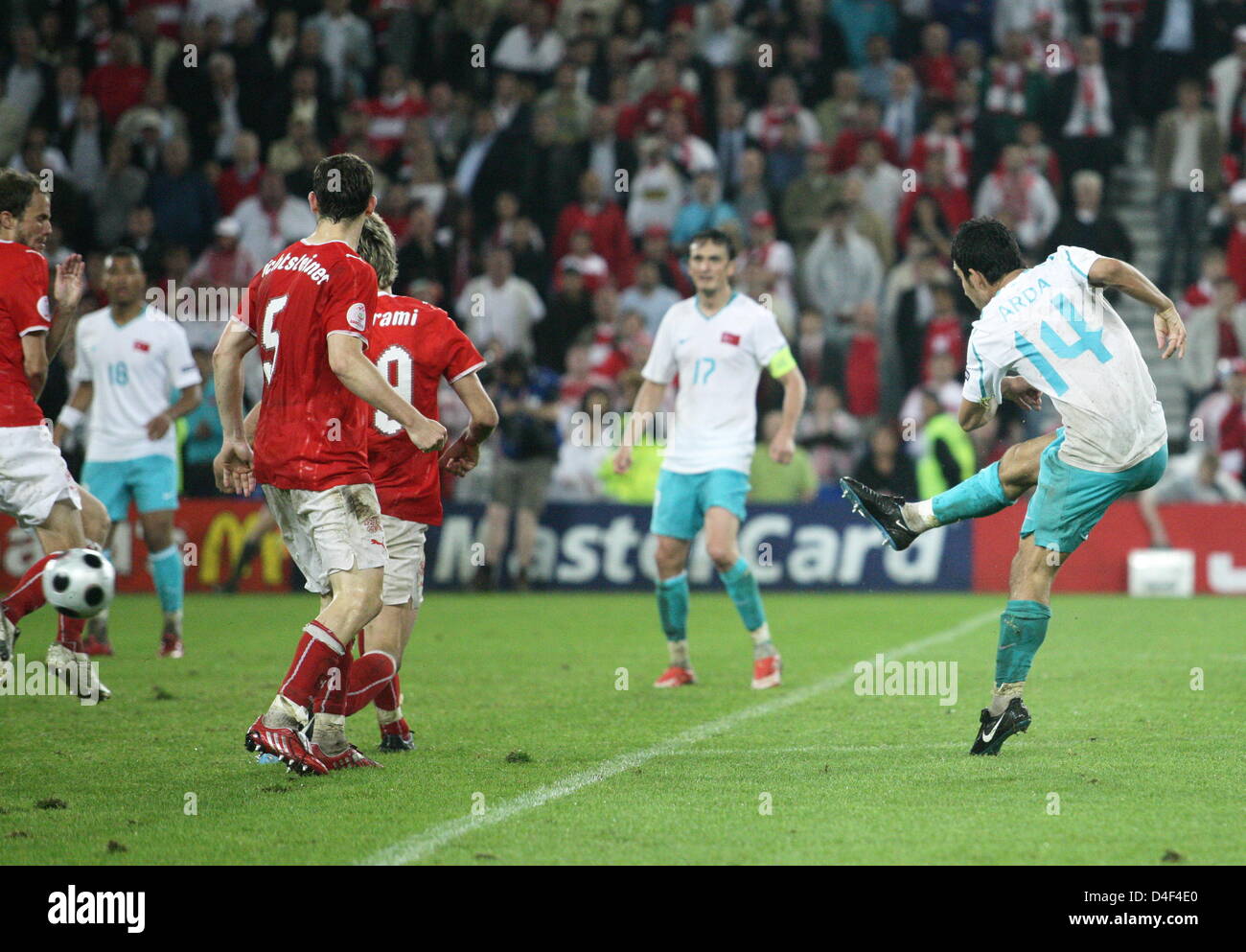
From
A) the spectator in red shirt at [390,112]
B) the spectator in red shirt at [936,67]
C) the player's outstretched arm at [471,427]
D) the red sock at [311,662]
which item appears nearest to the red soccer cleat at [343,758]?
the red sock at [311,662]

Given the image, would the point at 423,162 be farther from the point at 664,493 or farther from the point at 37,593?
the point at 37,593

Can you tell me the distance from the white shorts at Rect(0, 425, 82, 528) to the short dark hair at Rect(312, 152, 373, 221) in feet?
8.37

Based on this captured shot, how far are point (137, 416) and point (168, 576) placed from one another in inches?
44.4

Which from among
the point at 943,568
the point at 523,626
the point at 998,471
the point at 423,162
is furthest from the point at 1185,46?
the point at 998,471

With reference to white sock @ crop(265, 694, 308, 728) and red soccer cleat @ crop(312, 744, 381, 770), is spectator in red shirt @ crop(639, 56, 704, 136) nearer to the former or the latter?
red soccer cleat @ crop(312, 744, 381, 770)

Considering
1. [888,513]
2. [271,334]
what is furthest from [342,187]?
[888,513]

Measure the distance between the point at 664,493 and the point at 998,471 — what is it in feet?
10.6

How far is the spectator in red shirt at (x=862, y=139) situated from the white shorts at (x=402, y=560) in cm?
1379

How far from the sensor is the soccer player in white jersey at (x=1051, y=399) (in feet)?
21.8

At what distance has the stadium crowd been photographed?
18031mm

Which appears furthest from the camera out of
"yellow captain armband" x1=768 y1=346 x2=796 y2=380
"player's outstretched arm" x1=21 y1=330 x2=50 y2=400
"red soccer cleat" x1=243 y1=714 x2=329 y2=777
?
"yellow captain armband" x1=768 y1=346 x2=796 y2=380

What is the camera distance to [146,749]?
23.7ft

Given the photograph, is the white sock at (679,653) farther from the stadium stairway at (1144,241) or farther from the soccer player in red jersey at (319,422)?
the stadium stairway at (1144,241)
